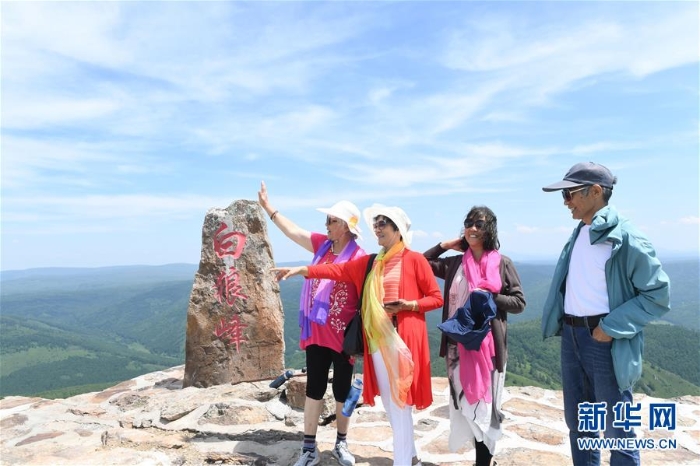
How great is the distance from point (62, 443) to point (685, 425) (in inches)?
270

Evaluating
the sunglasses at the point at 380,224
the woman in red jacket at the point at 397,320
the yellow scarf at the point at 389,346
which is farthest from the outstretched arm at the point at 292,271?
the sunglasses at the point at 380,224

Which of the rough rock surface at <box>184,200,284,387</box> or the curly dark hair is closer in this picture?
the curly dark hair

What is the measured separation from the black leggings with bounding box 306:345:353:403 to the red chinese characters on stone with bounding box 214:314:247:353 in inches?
138


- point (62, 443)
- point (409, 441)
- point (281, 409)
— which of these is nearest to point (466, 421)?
point (409, 441)

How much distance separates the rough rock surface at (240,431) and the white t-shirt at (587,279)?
6.40ft

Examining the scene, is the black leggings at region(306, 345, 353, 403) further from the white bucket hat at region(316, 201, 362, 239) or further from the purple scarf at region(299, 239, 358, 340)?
the white bucket hat at region(316, 201, 362, 239)

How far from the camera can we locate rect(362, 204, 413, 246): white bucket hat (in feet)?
12.0

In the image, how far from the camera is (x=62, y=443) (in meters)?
4.95

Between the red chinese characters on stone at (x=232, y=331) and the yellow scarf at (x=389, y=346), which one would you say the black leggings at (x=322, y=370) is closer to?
the yellow scarf at (x=389, y=346)

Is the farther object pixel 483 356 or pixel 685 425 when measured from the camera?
pixel 685 425

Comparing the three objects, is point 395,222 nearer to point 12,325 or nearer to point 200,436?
point 200,436

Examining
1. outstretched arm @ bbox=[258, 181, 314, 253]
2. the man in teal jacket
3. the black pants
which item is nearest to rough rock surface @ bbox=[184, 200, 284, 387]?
outstretched arm @ bbox=[258, 181, 314, 253]

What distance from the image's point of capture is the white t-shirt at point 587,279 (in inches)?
117

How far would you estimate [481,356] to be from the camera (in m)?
3.46
